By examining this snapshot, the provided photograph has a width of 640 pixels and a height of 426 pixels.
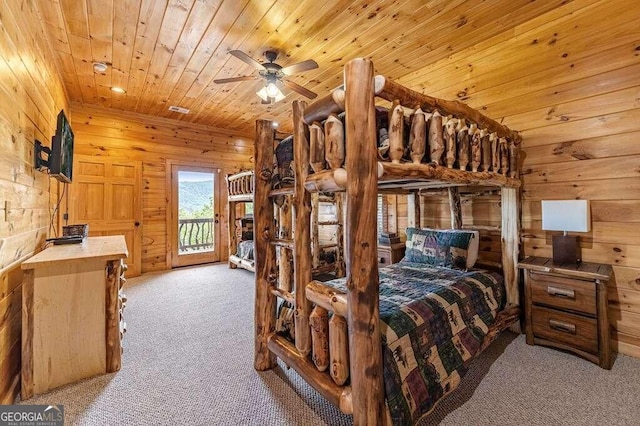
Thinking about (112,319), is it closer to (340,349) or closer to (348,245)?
(340,349)

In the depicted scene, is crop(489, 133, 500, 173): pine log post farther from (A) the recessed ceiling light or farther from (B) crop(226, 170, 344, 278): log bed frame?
(A) the recessed ceiling light

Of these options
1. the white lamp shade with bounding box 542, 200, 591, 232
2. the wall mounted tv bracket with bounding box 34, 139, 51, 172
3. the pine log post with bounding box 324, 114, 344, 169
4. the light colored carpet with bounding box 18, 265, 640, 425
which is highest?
the wall mounted tv bracket with bounding box 34, 139, 51, 172

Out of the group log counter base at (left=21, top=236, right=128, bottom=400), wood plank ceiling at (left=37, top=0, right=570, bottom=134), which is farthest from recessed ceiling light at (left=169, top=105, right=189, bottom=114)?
log counter base at (left=21, top=236, right=128, bottom=400)

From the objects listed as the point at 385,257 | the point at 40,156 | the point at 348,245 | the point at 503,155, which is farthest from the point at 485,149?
the point at 40,156

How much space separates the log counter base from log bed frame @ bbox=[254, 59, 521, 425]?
1.05m

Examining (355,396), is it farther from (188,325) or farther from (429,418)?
(188,325)

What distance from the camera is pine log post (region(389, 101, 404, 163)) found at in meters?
1.37

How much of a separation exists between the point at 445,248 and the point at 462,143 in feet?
4.07

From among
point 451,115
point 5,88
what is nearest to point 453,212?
point 451,115

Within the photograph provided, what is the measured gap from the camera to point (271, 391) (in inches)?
69.9

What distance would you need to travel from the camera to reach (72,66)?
10.5ft

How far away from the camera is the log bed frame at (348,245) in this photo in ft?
4.07

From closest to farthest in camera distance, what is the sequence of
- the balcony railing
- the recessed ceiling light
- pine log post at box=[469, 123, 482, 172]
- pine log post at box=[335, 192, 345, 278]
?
pine log post at box=[469, 123, 482, 172], pine log post at box=[335, 192, 345, 278], the recessed ceiling light, the balcony railing

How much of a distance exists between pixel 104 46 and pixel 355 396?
385cm
